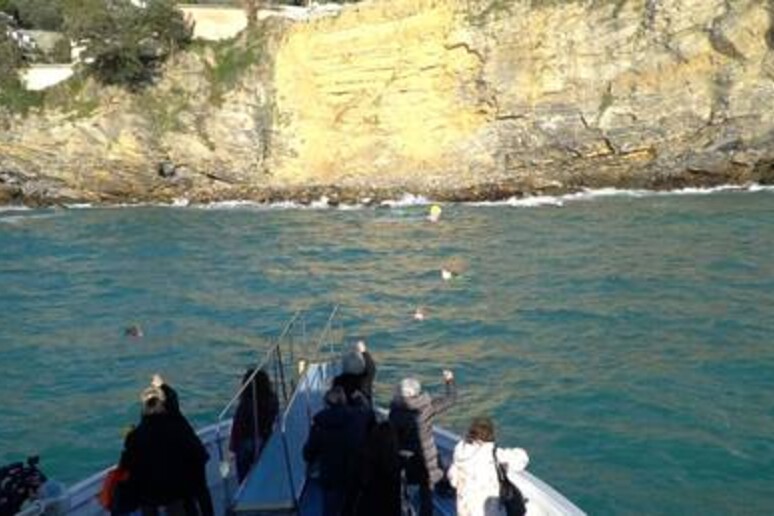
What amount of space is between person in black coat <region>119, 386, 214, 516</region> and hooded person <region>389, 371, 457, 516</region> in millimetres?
1603

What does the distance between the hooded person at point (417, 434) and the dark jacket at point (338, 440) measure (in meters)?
0.43

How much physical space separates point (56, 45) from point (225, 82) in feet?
55.5

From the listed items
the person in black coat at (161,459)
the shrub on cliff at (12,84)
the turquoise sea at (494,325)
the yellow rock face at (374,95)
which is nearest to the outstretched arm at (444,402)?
the person in black coat at (161,459)

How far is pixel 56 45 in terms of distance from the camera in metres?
62.2

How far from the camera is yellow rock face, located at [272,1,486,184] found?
4816 cm

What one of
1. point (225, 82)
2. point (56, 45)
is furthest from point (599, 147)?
point (56, 45)

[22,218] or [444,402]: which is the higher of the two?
[444,402]

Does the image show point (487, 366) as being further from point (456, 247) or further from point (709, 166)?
point (709, 166)

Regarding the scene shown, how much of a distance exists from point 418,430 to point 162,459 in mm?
2043

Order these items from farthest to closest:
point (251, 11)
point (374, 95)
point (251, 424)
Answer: point (251, 11)
point (374, 95)
point (251, 424)

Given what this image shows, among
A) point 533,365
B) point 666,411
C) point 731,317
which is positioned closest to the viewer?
point 666,411

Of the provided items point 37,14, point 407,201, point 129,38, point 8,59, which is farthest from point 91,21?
point 37,14

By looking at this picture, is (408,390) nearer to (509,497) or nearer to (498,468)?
(498,468)

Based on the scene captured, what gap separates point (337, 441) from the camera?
7.58 m
